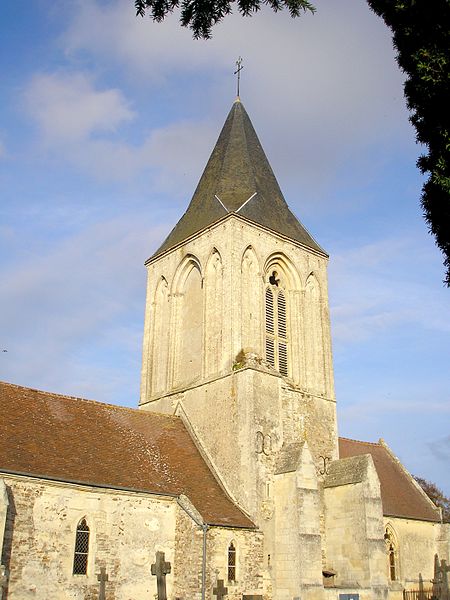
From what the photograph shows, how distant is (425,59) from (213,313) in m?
14.7

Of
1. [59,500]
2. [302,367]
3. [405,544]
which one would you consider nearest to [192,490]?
[59,500]

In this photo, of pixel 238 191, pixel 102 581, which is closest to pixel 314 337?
pixel 238 191

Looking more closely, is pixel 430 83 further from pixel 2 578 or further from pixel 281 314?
pixel 281 314

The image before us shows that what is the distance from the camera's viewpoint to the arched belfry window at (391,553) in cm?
2402

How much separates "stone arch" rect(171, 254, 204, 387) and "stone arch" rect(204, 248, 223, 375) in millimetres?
432

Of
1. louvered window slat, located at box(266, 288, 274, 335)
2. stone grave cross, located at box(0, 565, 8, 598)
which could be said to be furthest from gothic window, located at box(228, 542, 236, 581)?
louvered window slat, located at box(266, 288, 274, 335)

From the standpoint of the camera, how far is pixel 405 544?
24.7 m

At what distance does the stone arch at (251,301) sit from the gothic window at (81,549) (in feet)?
25.7

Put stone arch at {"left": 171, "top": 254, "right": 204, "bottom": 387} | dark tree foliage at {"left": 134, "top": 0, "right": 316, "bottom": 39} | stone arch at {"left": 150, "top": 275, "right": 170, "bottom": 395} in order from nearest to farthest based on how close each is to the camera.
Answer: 1. dark tree foliage at {"left": 134, "top": 0, "right": 316, "bottom": 39}
2. stone arch at {"left": 171, "top": 254, "right": 204, "bottom": 387}
3. stone arch at {"left": 150, "top": 275, "right": 170, "bottom": 395}

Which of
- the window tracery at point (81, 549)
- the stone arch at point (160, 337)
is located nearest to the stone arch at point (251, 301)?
the stone arch at point (160, 337)

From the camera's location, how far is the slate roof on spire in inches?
961

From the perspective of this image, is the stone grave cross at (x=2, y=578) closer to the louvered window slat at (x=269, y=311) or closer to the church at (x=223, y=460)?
the church at (x=223, y=460)

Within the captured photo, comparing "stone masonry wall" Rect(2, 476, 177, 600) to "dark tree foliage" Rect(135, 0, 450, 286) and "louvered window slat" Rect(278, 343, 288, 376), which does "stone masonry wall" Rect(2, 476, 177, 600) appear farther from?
"dark tree foliage" Rect(135, 0, 450, 286)

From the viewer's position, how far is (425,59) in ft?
29.8
